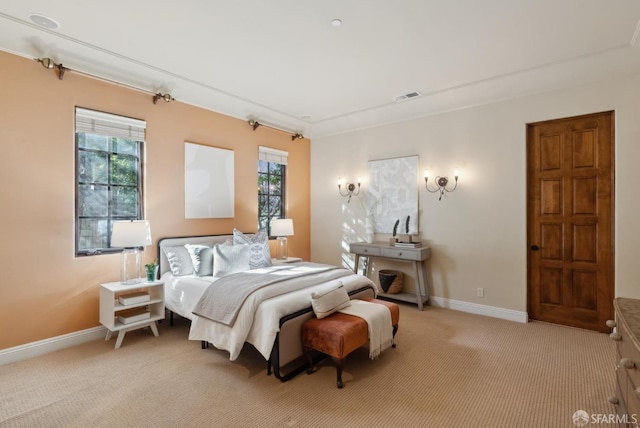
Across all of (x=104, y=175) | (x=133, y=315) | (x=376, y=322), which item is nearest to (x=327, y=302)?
(x=376, y=322)

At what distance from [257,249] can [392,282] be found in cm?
213

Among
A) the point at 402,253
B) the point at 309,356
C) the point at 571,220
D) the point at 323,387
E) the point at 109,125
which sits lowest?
the point at 323,387

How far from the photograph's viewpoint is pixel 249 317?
2.70 meters

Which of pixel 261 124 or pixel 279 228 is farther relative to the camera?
pixel 261 124

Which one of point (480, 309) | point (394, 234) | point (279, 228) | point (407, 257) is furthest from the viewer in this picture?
point (279, 228)

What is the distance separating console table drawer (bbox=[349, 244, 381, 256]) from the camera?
4880 mm

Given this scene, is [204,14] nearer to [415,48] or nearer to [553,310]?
[415,48]

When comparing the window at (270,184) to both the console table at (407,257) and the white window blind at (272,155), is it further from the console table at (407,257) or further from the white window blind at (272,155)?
the console table at (407,257)

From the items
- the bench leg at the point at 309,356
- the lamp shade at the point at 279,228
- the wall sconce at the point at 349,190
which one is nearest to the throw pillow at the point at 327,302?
the bench leg at the point at 309,356

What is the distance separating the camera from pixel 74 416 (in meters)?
2.17

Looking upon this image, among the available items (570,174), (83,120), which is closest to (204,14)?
(83,120)

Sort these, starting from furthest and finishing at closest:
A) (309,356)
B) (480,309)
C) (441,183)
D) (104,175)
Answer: (441,183) < (480,309) < (104,175) < (309,356)

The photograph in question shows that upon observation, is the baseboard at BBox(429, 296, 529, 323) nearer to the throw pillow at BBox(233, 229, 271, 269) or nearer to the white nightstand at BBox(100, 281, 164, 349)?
the throw pillow at BBox(233, 229, 271, 269)

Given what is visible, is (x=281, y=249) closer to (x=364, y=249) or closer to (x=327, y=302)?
(x=364, y=249)
